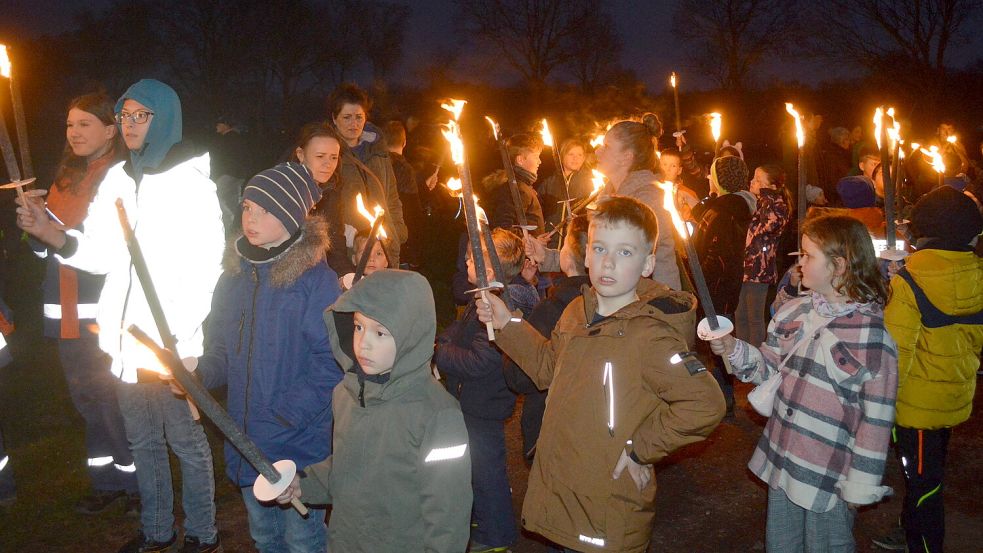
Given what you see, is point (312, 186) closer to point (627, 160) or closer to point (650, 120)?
point (627, 160)

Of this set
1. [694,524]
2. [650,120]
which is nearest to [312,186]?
[694,524]

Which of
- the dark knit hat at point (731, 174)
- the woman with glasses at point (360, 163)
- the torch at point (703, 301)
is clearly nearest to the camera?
the torch at point (703, 301)

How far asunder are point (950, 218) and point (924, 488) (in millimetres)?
1384

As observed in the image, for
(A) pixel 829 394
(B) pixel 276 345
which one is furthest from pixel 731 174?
(B) pixel 276 345

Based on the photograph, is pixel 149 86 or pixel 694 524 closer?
pixel 149 86

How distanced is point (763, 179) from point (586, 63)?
2994 centimetres

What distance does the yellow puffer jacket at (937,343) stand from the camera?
13.3 feet

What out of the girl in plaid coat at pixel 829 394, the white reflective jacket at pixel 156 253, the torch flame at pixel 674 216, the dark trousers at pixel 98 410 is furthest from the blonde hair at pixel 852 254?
the dark trousers at pixel 98 410

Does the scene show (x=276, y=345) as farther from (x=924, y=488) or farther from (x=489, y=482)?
(x=924, y=488)

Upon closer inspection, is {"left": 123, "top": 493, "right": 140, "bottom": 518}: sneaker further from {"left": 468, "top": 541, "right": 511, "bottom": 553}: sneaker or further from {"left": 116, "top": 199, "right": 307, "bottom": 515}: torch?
{"left": 116, "top": 199, "right": 307, "bottom": 515}: torch

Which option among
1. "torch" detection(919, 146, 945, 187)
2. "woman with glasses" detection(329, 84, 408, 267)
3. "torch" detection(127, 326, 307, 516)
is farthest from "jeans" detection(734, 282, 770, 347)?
"torch" detection(127, 326, 307, 516)

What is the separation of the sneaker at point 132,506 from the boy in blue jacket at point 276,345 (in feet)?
5.36

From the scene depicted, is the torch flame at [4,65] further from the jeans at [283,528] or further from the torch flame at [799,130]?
the torch flame at [799,130]

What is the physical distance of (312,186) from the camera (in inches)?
158
